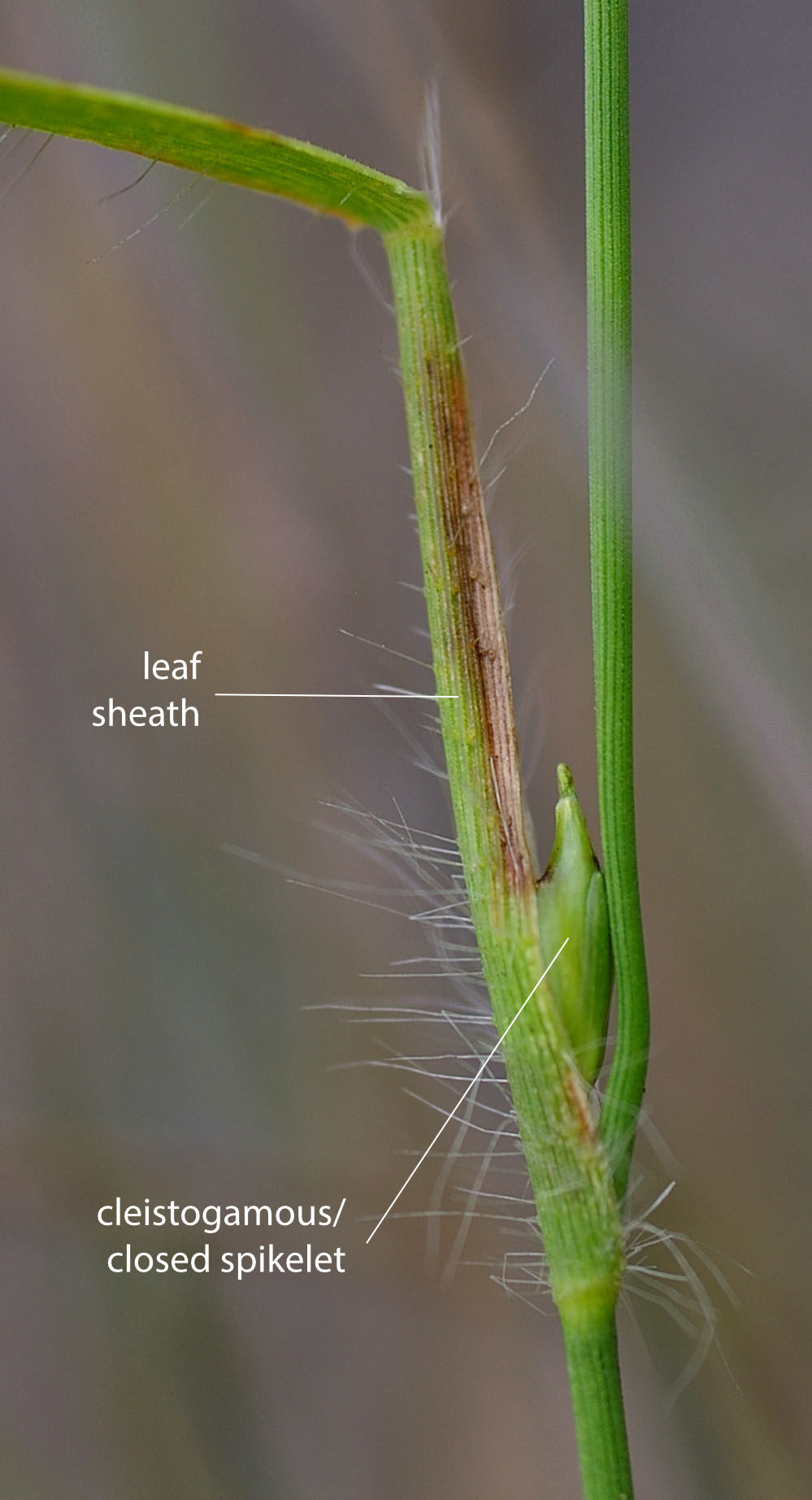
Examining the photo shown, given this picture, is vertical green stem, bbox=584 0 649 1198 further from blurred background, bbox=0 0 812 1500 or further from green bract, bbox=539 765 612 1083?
blurred background, bbox=0 0 812 1500

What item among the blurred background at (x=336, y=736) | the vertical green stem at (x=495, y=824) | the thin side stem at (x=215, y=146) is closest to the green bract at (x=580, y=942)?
the vertical green stem at (x=495, y=824)

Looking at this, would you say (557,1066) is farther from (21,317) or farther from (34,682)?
(21,317)

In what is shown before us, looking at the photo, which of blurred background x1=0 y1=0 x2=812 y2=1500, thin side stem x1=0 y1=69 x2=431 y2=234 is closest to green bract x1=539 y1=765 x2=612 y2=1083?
thin side stem x1=0 y1=69 x2=431 y2=234

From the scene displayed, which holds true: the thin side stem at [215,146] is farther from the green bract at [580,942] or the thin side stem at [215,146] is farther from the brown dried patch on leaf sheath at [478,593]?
the green bract at [580,942]

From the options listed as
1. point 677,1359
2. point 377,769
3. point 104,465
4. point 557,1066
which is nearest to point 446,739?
point 557,1066

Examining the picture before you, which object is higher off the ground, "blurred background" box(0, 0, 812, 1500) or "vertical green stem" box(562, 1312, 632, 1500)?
"blurred background" box(0, 0, 812, 1500)
